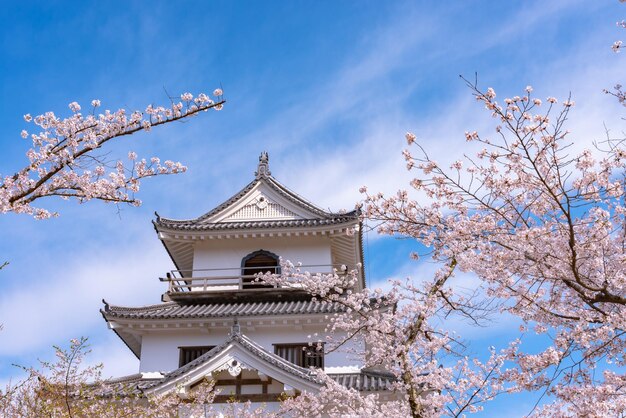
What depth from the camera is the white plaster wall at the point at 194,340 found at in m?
16.4

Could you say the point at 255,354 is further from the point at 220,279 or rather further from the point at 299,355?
the point at 220,279

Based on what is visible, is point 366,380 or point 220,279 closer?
point 366,380

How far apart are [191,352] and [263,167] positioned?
7.35m

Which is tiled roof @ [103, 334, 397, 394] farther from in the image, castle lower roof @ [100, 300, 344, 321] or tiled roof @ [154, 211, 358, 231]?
tiled roof @ [154, 211, 358, 231]

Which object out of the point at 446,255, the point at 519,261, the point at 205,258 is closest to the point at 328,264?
the point at 205,258

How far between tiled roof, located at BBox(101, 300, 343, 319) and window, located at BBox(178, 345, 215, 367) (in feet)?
3.27

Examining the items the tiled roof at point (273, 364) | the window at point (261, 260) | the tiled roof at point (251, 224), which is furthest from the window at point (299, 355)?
the tiled roof at point (251, 224)

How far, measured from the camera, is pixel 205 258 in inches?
760

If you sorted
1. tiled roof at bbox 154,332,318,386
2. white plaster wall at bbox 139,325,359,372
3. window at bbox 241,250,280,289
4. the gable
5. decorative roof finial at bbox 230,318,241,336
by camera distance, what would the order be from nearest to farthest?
1. tiled roof at bbox 154,332,318,386
2. decorative roof finial at bbox 230,318,241,336
3. white plaster wall at bbox 139,325,359,372
4. window at bbox 241,250,280,289
5. the gable

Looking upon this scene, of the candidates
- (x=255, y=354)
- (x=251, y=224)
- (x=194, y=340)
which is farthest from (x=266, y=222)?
(x=255, y=354)

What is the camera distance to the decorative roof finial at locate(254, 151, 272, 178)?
68.4 ft

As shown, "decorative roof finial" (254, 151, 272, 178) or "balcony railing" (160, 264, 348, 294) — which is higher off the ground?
"decorative roof finial" (254, 151, 272, 178)

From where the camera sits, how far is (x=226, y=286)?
18391 millimetres

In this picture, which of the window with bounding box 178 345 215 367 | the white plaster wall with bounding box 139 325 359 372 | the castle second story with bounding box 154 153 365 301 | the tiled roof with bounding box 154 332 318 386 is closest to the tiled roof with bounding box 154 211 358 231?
the castle second story with bounding box 154 153 365 301
